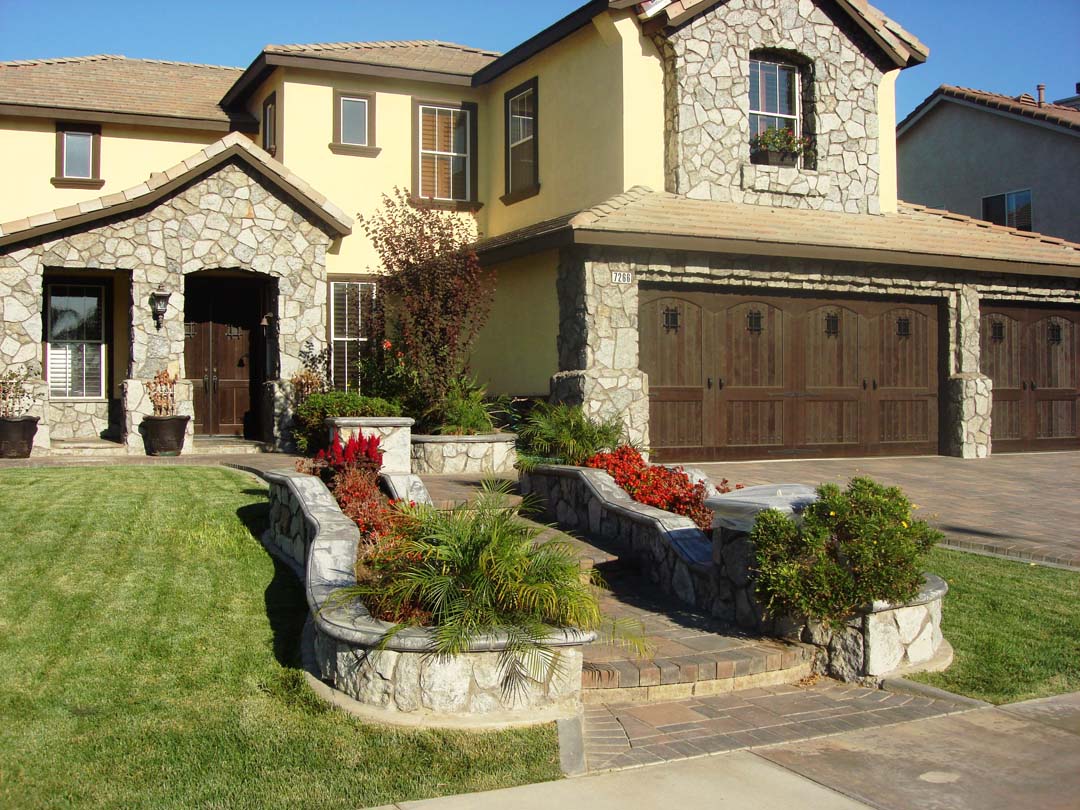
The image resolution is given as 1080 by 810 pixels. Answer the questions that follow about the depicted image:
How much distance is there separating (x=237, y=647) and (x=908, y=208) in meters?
15.5

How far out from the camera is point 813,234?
51.5 feet

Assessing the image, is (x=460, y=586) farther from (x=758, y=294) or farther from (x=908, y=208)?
(x=908, y=208)

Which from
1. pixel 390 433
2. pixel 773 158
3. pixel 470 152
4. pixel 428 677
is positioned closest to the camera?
pixel 428 677

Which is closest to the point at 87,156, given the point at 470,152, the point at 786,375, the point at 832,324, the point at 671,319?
the point at 470,152

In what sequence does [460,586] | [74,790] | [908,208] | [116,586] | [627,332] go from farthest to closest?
[908,208]
[627,332]
[116,586]
[460,586]
[74,790]

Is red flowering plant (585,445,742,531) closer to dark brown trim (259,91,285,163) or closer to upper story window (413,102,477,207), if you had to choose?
upper story window (413,102,477,207)

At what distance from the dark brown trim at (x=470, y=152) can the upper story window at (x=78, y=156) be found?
544 cm

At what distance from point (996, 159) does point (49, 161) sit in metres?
20.9

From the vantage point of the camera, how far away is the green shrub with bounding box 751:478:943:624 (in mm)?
6309

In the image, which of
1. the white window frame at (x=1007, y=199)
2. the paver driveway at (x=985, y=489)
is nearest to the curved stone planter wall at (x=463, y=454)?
the paver driveway at (x=985, y=489)

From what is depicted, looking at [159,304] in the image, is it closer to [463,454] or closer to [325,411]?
[325,411]

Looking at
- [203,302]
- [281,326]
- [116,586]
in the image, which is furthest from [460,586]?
[203,302]

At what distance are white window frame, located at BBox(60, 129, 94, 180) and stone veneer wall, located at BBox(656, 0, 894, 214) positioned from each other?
32.7 feet

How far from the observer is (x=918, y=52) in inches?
699
